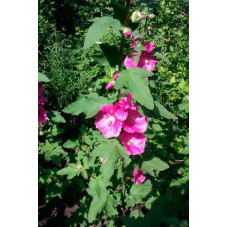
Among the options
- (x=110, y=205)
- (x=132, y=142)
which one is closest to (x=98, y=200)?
(x=110, y=205)

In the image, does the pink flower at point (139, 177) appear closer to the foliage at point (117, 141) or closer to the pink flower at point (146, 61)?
the foliage at point (117, 141)

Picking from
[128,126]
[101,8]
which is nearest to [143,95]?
[128,126]

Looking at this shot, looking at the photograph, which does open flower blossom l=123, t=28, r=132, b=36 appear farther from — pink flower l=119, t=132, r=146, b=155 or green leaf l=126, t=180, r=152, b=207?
green leaf l=126, t=180, r=152, b=207

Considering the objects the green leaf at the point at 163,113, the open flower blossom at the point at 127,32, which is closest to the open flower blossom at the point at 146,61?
the green leaf at the point at 163,113

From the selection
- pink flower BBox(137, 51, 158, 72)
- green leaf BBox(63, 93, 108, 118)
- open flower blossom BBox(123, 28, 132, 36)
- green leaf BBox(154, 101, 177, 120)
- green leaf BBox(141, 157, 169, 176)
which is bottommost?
green leaf BBox(141, 157, 169, 176)

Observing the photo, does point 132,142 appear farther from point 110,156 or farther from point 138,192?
point 138,192

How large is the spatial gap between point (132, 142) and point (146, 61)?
51 cm

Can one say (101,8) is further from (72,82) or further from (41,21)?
(72,82)

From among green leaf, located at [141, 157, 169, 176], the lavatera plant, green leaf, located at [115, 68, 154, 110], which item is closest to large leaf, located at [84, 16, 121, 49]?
the lavatera plant

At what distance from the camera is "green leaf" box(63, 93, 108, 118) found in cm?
115

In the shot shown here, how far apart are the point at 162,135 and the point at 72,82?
1.57 meters

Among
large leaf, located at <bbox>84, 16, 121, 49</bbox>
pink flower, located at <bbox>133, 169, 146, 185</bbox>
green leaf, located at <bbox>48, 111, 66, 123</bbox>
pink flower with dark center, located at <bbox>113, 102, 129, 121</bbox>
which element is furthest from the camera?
green leaf, located at <bbox>48, 111, 66, 123</bbox>

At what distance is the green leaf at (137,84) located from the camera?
947 mm

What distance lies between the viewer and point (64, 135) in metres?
3.22
